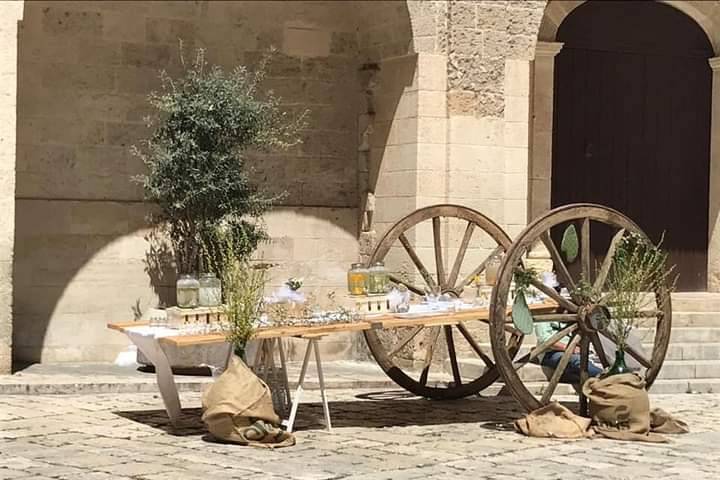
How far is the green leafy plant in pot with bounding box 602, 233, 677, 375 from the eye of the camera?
800 cm

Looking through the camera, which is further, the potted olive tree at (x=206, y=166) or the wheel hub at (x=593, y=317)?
the potted olive tree at (x=206, y=166)

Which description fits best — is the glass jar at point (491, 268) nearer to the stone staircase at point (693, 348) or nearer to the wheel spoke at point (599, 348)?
the wheel spoke at point (599, 348)

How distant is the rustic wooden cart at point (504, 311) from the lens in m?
7.80

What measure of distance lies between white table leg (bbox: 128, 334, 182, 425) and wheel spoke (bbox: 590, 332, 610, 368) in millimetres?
2582

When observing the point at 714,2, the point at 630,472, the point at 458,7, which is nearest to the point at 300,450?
the point at 630,472

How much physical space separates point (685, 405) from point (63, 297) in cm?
514

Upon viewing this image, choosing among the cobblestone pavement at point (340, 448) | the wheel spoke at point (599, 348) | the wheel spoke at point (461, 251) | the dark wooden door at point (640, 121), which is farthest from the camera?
the dark wooden door at point (640, 121)

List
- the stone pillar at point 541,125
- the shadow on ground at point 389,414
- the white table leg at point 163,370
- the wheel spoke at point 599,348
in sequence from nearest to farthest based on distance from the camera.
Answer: the white table leg at point 163,370, the wheel spoke at point 599,348, the shadow on ground at point 389,414, the stone pillar at point 541,125

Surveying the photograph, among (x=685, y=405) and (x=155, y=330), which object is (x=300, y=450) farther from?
(x=685, y=405)

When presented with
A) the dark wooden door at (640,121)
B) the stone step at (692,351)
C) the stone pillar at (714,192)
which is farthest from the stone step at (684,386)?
the stone pillar at (714,192)

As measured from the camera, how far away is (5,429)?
7.76m

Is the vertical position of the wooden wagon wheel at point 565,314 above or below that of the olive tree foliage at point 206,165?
below

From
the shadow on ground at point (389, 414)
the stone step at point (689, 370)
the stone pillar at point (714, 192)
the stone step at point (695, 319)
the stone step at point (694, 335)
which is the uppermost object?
the stone pillar at point (714, 192)

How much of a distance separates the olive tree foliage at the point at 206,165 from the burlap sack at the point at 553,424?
322 cm
